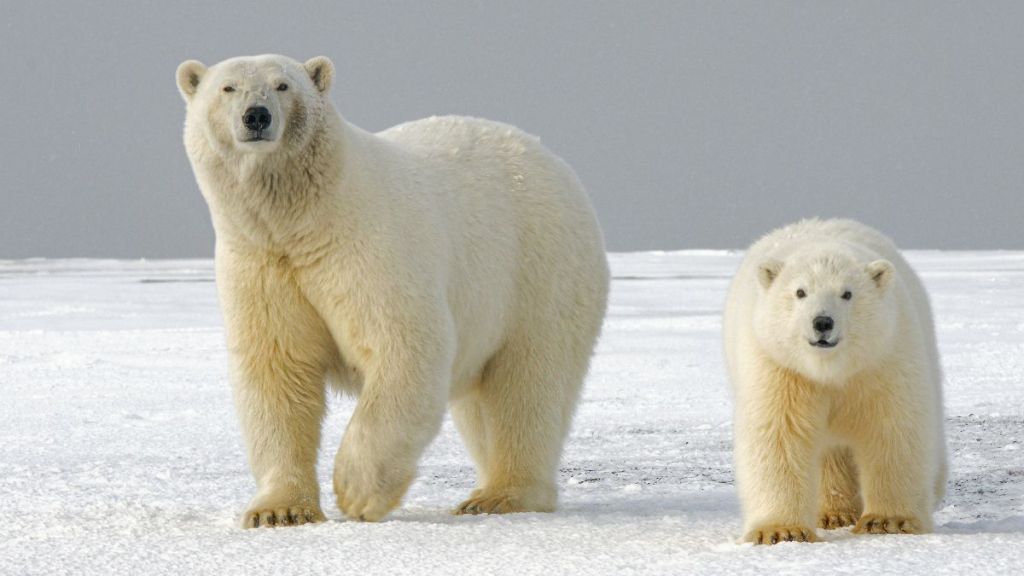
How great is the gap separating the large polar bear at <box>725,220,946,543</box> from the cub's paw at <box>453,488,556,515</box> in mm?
1125

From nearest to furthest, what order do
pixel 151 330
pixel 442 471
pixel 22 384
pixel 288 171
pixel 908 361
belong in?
pixel 908 361 → pixel 288 171 → pixel 442 471 → pixel 22 384 → pixel 151 330

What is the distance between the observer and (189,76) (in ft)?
15.9

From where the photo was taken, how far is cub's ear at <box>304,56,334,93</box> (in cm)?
487

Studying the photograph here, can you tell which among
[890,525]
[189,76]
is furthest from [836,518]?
[189,76]

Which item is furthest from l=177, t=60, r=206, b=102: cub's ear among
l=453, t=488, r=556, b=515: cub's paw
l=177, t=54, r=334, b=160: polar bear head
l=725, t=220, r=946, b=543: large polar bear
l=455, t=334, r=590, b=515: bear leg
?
l=725, t=220, r=946, b=543: large polar bear

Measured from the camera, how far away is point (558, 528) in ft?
14.5

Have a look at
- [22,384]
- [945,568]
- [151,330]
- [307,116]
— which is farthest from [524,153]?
[151,330]

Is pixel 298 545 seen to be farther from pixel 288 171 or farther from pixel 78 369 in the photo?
pixel 78 369

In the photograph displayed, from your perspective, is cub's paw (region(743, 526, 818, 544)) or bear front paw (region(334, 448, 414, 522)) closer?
cub's paw (region(743, 526, 818, 544))

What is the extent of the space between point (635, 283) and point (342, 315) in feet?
67.1

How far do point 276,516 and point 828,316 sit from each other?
1893 mm

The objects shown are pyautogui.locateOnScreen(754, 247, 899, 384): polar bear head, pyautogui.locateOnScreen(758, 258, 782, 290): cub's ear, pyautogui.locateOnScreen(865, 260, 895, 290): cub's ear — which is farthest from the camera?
pyautogui.locateOnScreen(758, 258, 782, 290): cub's ear

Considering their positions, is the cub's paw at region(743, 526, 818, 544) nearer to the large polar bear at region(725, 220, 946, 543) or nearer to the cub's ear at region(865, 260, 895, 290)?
the large polar bear at region(725, 220, 946, 543)

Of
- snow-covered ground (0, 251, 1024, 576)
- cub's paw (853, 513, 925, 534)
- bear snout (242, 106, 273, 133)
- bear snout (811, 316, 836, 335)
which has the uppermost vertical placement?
bear snout (242, 106, 273, 133)
